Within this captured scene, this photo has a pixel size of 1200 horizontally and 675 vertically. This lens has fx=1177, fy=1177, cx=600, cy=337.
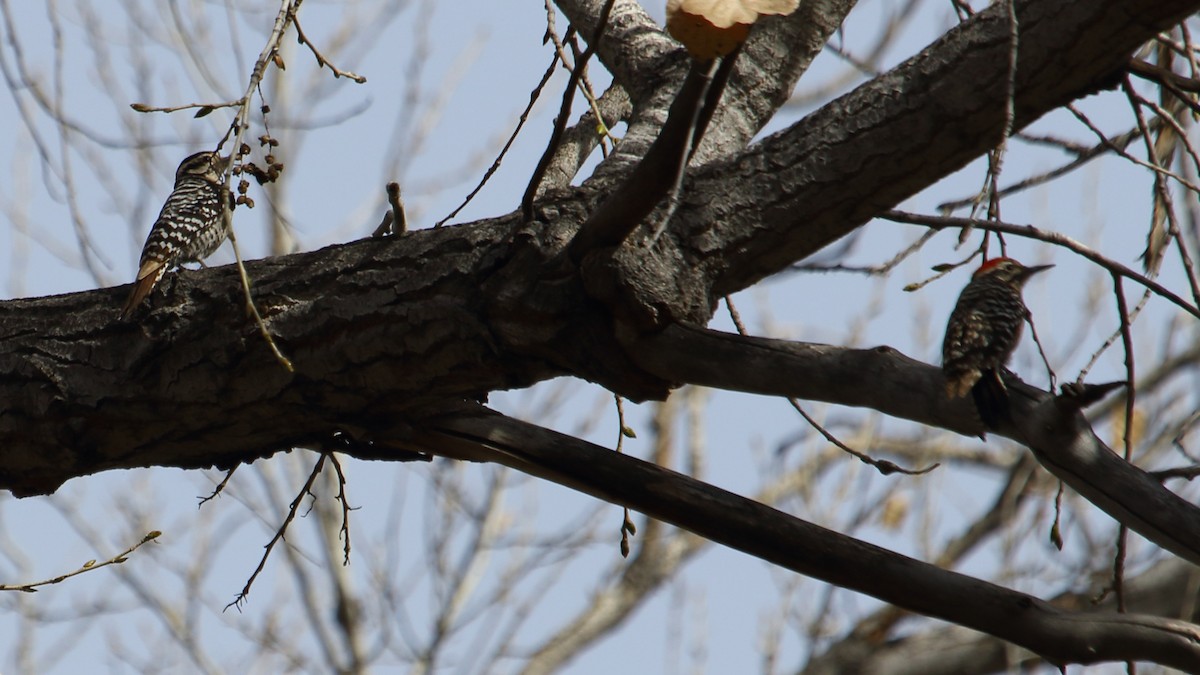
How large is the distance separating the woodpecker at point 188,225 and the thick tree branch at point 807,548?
1.08 m

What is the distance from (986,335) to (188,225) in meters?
2.70

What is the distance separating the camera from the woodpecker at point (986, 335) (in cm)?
191

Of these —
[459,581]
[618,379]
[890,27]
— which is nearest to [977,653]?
[890,27]

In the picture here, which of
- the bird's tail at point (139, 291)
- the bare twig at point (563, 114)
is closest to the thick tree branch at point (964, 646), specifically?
the bare twig at point (563, 114)

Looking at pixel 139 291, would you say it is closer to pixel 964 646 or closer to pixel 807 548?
pixel 807 548

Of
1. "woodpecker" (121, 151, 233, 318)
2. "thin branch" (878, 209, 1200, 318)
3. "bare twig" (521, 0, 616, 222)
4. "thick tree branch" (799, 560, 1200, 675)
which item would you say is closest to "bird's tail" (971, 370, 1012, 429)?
"thin branch" (878, 209, 1200, 318)

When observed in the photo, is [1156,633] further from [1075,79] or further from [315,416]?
[315,416]

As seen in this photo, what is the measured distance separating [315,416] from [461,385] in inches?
13.8

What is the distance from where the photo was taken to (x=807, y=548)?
2.19 m

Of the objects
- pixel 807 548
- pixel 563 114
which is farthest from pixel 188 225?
pixel 807 548

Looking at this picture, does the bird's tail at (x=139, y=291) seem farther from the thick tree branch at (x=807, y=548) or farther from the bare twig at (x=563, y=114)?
the bare twig at (x=563, y=114)

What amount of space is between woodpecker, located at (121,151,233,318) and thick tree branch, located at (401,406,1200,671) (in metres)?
1.08

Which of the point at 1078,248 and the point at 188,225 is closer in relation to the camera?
the point at 1078,248

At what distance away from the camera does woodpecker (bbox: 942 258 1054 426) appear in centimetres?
191
